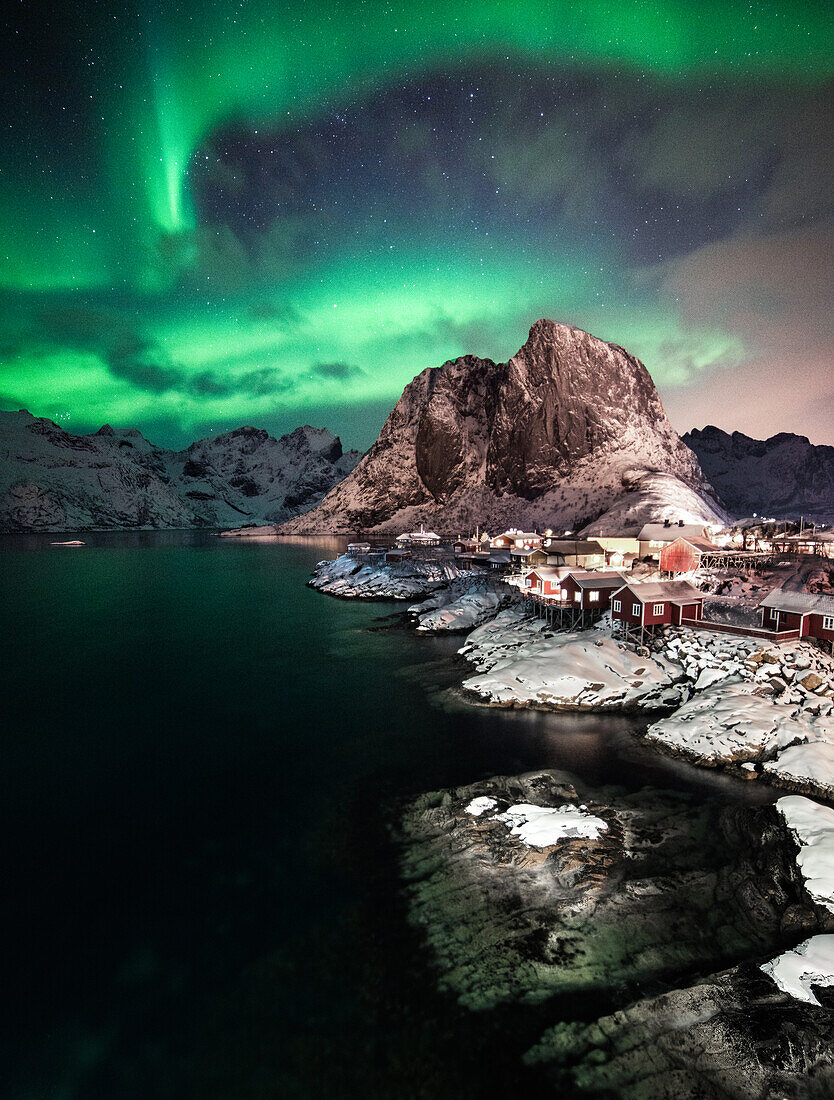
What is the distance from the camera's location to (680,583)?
36.5 m

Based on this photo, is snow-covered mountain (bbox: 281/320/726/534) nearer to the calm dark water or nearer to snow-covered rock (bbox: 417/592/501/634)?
snow-covered rock (bbox: 417/592/501/634)

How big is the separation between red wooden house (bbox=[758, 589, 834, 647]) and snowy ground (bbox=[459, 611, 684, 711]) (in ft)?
27.9

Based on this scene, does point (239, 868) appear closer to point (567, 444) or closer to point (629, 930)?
point (629, 930)

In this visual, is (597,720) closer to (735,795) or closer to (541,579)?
(735,795)

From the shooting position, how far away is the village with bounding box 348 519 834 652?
1244 inches

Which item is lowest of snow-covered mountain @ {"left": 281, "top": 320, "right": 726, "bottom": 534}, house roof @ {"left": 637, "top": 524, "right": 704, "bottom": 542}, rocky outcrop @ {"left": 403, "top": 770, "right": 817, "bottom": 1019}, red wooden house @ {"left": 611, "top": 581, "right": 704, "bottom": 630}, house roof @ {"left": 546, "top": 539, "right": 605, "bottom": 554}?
rocky outcrop @ {"left": 403, "top": 770, "right": 817, "bottom": 1019}

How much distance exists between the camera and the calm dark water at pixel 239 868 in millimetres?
9836

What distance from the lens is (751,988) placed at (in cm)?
1011

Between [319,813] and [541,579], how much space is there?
33.3 m

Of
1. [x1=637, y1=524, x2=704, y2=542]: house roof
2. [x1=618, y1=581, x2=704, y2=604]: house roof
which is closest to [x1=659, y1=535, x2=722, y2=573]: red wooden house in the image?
[x1=637, y1=524, x2=704, y2=542]: house roof

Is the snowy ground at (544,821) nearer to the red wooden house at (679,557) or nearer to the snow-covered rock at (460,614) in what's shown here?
the snow-covered rock at (460,614)

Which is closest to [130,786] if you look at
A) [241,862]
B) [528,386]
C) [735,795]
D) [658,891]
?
[241,862]

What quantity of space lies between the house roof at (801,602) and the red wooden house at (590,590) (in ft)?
33.7

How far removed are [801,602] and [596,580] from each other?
13515 millimetres
